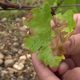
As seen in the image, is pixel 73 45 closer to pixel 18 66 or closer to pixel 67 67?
pixel 67 67

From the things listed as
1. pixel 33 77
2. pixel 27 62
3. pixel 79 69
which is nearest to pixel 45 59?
pixel 79 69

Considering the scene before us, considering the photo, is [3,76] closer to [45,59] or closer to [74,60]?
[74,60]

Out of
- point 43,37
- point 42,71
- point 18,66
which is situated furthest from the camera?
point 18,66

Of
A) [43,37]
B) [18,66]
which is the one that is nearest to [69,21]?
[43,37]

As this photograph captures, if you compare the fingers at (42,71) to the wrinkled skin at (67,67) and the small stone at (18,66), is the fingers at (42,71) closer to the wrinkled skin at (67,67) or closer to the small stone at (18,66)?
the wrinkled skin at (67,67)

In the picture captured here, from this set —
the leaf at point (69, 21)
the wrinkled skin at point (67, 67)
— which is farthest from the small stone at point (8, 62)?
the leaf at point (69, 21)
